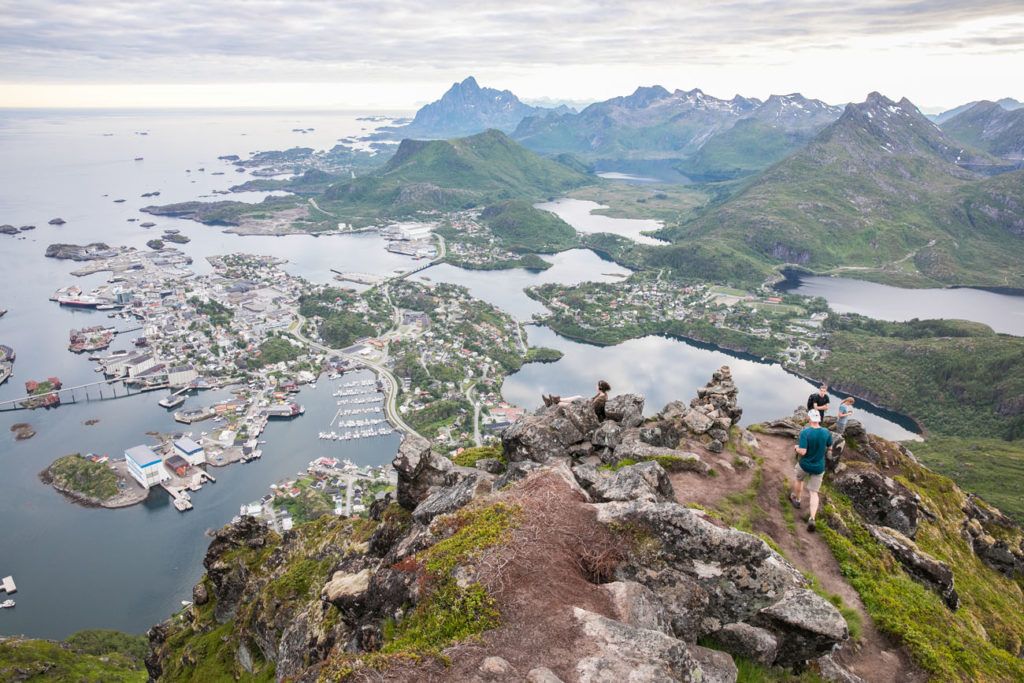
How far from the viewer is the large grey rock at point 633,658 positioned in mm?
7957

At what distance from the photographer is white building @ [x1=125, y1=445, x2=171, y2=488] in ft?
211

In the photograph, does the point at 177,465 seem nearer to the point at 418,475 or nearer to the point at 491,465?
the point at 418,475

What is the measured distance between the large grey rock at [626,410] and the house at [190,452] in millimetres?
65083

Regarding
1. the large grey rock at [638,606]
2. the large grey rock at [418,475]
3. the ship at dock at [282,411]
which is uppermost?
the large grey rock at [638,606]

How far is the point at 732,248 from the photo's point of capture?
176125 mm

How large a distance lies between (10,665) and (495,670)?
43.3m

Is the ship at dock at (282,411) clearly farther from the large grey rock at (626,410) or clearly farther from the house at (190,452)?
the large grey rock at (626,410)

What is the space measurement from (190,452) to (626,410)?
66.5 meters

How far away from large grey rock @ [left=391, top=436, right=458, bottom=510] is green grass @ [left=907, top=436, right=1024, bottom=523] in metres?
55.6

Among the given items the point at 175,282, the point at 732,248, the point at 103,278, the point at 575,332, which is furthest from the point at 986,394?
the point at 103,278

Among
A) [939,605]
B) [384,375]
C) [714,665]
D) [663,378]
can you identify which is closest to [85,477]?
[384,375]

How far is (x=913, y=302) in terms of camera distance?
141 m

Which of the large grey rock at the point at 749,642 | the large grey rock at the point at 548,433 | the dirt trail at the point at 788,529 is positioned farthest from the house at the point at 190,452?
the large grey rock at the point at 749,642

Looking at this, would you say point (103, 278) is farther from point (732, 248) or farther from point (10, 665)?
point (732, 248)
